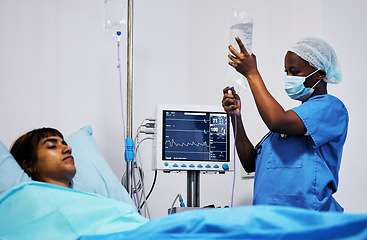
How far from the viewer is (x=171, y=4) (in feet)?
9.30

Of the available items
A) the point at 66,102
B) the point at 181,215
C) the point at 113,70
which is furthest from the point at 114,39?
the point at 181,215

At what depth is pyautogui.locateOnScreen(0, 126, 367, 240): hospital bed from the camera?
2.70ft

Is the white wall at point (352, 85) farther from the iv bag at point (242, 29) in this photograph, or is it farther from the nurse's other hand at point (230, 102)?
the nurse's other hand at point (230, 102)

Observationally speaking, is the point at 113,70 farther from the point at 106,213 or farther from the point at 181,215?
the point at 181,215

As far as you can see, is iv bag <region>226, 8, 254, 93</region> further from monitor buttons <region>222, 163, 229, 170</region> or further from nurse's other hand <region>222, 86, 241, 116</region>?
monitor buttons <region>222, 163, 229, 170</region>

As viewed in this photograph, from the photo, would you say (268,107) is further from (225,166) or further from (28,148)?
(28,148)

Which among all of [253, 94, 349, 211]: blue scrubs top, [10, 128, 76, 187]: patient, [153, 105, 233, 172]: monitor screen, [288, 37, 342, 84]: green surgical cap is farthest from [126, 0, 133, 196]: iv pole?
[288, 37, 342, 84]: green surgical cap

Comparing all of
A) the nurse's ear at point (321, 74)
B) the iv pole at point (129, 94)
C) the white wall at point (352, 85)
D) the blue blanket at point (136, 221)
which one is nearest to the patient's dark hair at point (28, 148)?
the blue blanket at point (136, 221)

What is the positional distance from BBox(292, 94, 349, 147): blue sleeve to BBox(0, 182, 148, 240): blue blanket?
0.66 meters

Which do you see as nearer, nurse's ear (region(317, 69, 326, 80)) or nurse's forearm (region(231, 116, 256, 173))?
nurse's ear (region(317, 69, 326, 80))

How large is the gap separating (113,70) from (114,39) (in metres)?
0.18

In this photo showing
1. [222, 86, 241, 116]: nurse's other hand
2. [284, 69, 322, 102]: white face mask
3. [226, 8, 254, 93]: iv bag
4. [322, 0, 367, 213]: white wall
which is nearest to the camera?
[284, 69, 322, 102]: white face mask

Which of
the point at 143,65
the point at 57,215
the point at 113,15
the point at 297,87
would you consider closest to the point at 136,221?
the point at 57,215

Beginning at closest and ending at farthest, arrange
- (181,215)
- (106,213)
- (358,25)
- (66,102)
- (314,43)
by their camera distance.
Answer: (181,215)
(106,213)
(314,43)
(358,25)
(66,102)
